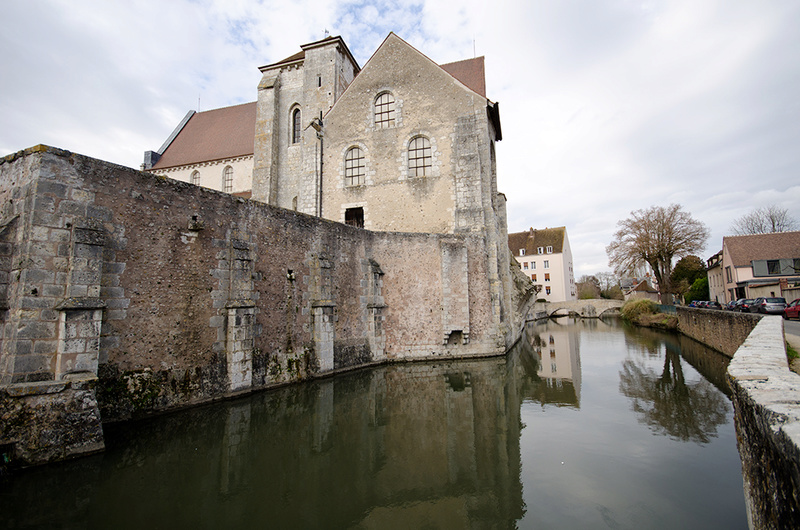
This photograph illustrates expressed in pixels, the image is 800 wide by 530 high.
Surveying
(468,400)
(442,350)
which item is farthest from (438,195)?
(468,400)

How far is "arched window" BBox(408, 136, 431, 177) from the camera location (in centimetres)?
1647

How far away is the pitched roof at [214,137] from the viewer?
82.0 feet

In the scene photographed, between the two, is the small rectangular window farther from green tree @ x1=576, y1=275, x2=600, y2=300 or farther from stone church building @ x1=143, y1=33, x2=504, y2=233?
green tree @ x1=576, y1=275, x2=600, y2=300

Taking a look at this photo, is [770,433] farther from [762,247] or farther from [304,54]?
[762,247]

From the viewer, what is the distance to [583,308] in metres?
45.8

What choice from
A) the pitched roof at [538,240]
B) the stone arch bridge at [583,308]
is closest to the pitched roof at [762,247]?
the stone arch bridge at [583,308]

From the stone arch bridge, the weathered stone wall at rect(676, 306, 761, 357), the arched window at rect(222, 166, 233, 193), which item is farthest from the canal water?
the stone arch bridge

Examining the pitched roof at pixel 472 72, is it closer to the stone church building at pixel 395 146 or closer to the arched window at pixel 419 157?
the stone church building at pixel 395 146

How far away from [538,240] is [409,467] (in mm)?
51625

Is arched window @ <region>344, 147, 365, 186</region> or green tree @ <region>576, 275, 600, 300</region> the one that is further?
green tree @ <region>576, 275, 600, 300</region>

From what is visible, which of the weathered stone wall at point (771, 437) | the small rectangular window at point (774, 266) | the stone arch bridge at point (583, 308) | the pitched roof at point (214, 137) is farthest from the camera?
the stone arch bridge at point (583, 308)

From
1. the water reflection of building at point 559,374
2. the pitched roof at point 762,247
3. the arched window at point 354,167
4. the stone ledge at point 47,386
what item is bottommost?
the water reflection of building at point 559,374

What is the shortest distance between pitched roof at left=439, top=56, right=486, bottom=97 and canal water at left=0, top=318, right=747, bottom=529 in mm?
13368

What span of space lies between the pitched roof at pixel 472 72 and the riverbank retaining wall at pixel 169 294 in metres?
8.41
